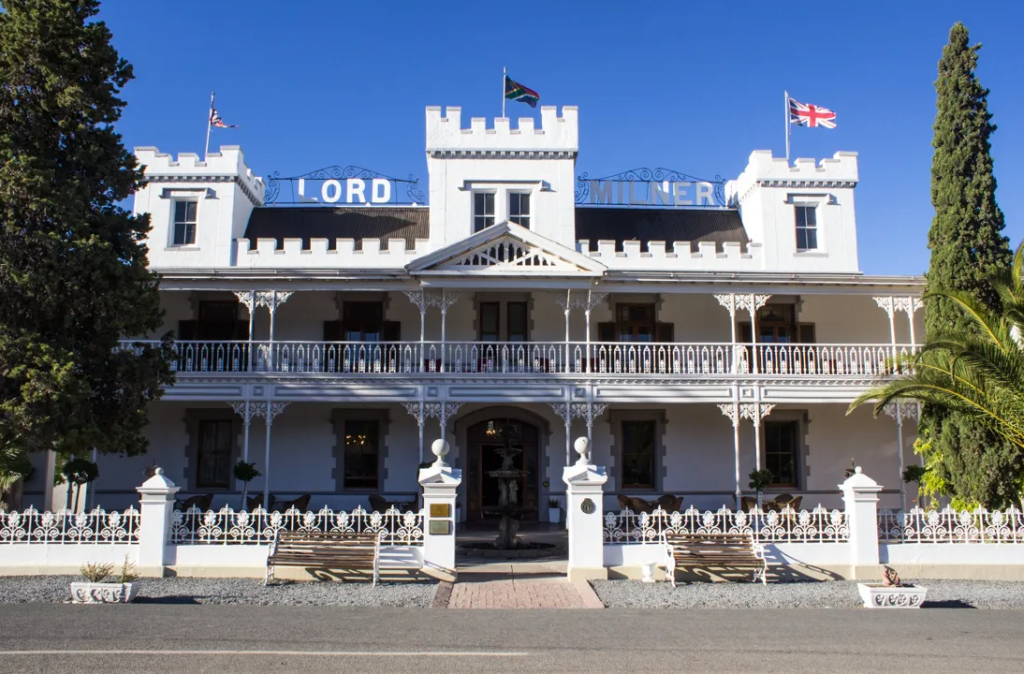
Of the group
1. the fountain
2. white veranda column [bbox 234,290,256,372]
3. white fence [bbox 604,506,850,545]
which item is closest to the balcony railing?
white veranda column [bbox 234,290,256,372]

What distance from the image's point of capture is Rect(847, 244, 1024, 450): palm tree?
41.5 ft

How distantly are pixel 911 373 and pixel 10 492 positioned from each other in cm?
1770

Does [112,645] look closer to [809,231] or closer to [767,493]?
[767,493]

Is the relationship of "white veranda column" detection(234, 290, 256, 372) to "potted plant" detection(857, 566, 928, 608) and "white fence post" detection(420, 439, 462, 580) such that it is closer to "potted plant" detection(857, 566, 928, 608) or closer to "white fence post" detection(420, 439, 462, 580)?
"white fence post" detection(420, 439, 462, 580)

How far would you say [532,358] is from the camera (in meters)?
19.2

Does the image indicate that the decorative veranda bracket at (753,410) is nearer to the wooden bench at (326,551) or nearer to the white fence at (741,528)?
the white fence at (741,528)

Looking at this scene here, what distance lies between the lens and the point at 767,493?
19.8m

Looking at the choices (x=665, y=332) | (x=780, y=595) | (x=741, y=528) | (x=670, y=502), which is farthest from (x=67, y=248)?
(x=665, y=332)

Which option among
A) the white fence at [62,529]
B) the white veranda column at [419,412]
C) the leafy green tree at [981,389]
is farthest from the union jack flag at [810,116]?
the white fence at [62,529]

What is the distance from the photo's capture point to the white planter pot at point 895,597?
32.9 feet

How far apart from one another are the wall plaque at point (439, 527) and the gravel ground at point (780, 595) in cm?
213

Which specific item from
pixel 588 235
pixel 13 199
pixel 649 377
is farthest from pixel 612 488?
pixel 13 199

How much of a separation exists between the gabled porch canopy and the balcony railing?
1526mm

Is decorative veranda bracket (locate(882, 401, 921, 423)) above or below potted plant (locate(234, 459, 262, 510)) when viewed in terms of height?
above
